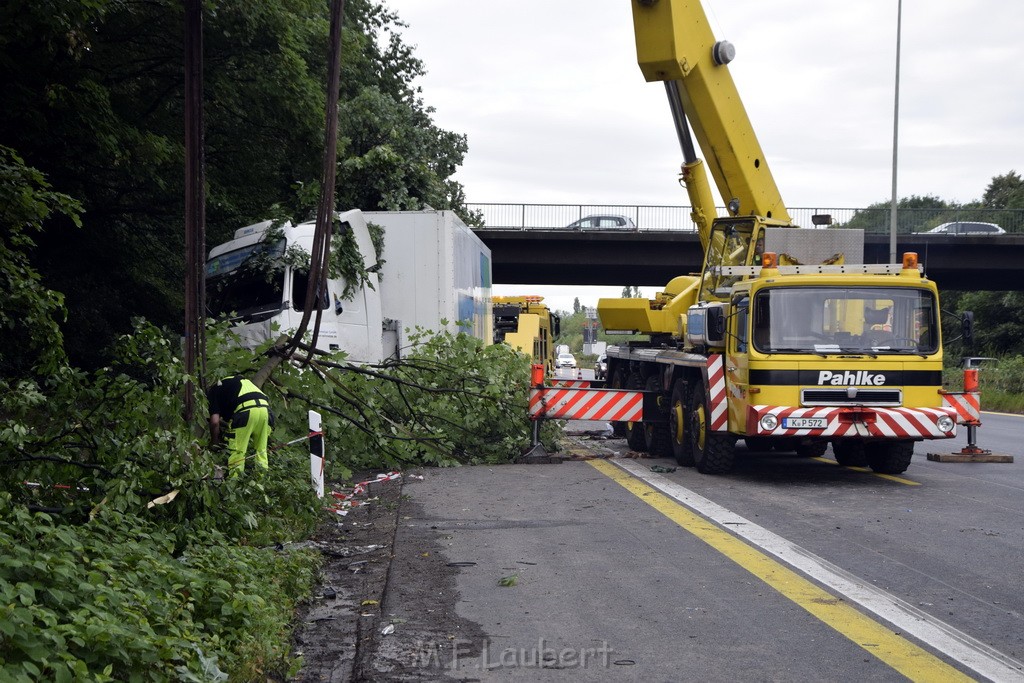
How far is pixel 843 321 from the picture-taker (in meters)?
12.3

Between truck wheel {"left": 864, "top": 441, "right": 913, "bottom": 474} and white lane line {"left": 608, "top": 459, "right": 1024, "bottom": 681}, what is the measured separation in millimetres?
3762

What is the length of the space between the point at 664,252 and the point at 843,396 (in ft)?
95.4

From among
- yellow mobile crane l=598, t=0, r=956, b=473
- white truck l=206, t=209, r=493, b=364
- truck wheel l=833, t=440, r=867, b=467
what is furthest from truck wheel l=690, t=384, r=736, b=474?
white truck l=206, t=209, r=493, b=364

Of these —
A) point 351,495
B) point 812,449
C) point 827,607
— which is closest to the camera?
point 827,607

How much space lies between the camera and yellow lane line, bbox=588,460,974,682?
527cm

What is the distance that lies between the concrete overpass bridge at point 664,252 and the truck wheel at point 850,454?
25.6 metres

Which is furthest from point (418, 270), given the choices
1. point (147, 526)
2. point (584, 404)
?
point (147, 526)

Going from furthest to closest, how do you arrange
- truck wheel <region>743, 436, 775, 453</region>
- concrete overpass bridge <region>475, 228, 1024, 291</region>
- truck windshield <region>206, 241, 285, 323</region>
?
concrete overpass bridge <region>475, 228, 1024, 291</region>, truck windshield <region>206, 241, 285, 323</region>, truck wheel <region>743, 436, 775, 453</region>

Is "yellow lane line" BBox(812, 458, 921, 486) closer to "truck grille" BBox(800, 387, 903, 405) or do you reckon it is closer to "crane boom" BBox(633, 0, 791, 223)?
"truck grille" BBox(800, 387, 903, 405)

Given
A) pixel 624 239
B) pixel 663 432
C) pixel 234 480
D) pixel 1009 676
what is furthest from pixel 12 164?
pixel 624 239

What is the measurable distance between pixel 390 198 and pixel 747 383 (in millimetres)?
13007

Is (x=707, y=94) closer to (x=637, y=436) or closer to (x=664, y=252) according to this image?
(x=637, y=436)

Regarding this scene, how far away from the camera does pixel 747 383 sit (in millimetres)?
12188

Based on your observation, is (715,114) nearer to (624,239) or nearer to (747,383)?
(747,383)
